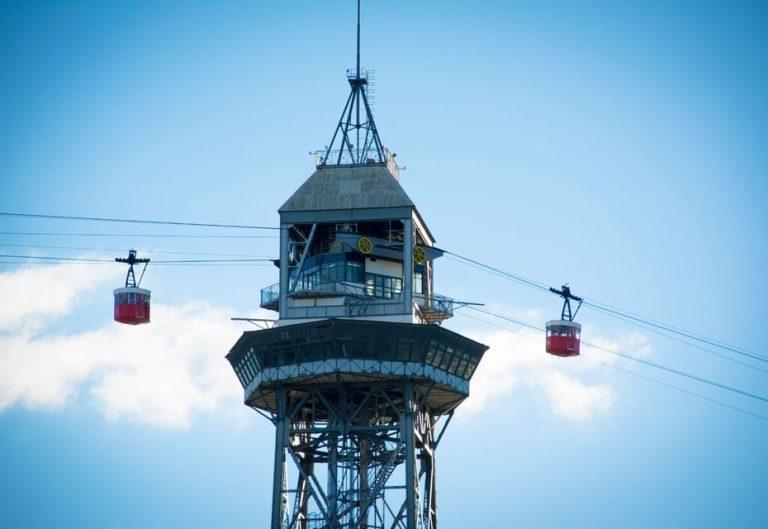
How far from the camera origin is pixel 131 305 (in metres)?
142

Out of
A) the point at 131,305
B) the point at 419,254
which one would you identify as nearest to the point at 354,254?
the point at 419,254

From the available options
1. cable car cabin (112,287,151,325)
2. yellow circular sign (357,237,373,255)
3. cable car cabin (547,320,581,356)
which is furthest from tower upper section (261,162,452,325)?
cable car cabin (112,287,151,325)

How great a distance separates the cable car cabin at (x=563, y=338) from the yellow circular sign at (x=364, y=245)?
706 inches

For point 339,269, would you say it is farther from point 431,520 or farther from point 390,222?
point 431,520

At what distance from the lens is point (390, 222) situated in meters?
162

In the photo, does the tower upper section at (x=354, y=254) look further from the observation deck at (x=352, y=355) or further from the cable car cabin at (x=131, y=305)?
the cable car cabin at (x=131, y=305)

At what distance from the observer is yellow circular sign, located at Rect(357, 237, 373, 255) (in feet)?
524

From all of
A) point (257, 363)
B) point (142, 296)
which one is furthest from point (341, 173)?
point (142, 296)

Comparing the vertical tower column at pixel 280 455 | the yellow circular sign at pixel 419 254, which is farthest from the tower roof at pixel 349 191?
the vertical tower column at pixel 280 455

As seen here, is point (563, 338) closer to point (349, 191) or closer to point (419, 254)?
point (419, 254)

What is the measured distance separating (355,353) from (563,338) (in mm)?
16052

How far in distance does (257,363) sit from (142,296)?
18.0 m

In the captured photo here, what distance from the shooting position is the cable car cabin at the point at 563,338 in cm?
14675

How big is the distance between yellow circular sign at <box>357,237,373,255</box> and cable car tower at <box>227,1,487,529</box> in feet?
0.24
